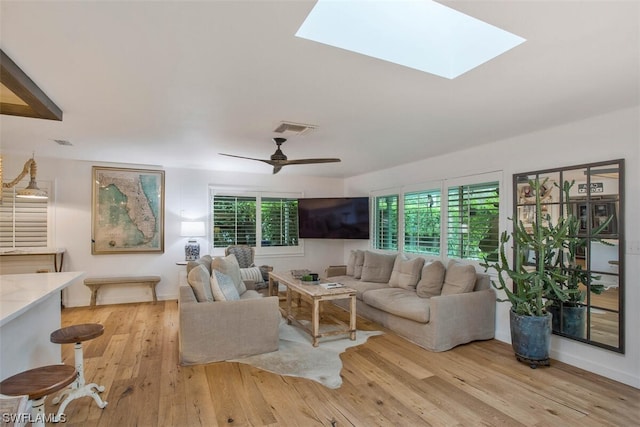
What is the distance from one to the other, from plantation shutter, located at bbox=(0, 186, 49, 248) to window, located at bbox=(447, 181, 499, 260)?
6160 millimetres

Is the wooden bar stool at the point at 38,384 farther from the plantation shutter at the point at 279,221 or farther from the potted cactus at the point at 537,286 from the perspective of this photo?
the plantation shutter at the point at 279,221

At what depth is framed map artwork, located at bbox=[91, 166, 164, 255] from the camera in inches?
221

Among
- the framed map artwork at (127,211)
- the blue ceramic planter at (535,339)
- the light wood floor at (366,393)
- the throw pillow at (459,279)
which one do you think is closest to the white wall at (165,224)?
the framed map artwork at (127,211)

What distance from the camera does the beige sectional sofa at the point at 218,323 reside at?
3.28 metres

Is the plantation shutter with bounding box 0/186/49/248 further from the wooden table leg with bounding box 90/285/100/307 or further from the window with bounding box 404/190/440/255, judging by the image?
the window with bounding box 404/190/440/255

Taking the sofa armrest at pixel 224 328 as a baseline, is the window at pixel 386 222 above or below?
above

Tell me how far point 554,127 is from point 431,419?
3059 millimetres

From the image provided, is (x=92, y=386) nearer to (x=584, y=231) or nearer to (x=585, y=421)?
(x=585, y=421)

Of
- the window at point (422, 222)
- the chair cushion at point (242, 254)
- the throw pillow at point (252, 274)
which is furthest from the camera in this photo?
the chair cushion at point (242, 254)

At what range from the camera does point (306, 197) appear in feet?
23.3

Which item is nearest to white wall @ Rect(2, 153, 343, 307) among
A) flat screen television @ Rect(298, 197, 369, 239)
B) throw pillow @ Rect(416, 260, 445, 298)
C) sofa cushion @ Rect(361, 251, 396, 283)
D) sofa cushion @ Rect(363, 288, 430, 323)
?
flat screen television @ Rect(298, 197, 369, 239)

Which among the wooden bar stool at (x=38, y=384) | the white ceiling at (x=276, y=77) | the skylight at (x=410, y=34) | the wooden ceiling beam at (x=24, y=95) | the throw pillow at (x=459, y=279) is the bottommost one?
the wooden bar stool at (x=38, y=384)

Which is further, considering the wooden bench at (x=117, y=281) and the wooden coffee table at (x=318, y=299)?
the wooden bench at (x=117, y=281)

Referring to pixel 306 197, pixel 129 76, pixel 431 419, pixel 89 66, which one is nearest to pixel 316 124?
pixel 129 76
